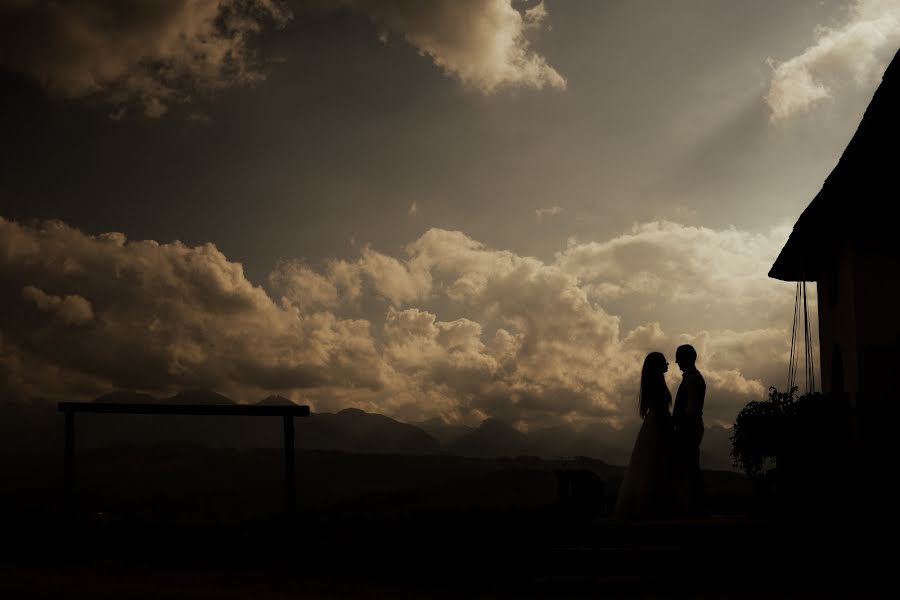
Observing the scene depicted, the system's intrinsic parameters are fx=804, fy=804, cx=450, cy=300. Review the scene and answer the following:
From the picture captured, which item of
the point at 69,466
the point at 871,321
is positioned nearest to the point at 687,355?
the point at 871,321

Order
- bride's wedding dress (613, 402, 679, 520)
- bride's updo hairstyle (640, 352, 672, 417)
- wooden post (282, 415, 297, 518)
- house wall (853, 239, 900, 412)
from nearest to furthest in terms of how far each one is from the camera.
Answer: bride's updo hairstyle (640, 352, 672, 417), bride's wedding dress (613, 402, 679, 520), wooden post (282, 415, 297, 518), house wall (853, 239, 900, 412)

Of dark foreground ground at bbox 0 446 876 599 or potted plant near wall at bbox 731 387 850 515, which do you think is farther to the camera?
potted plant near wall at bbox 731 387 850 515

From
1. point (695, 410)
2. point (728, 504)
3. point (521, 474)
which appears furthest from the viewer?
point (521, 474)

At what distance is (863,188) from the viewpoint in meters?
14.9

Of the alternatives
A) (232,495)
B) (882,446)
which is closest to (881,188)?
(882,446)

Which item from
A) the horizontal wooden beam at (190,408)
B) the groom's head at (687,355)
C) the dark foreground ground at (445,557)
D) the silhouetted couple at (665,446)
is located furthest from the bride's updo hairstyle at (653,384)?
the horizontal wooden beam at (190,408)

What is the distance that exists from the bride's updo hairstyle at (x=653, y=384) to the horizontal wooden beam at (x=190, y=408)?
5611 mm

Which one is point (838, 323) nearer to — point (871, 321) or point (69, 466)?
point (871, 321)

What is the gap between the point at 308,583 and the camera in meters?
10.4

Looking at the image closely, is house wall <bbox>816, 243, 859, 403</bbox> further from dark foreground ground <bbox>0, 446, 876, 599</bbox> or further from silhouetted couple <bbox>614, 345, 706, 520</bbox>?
silhouetted couple <bbox>614, 345, 706, 520</bbox>

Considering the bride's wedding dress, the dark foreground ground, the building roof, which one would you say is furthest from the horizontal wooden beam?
the building roof

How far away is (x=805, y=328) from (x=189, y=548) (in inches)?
630

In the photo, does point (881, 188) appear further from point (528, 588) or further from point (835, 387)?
point (528, 588)

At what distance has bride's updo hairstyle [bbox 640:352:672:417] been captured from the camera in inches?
440
